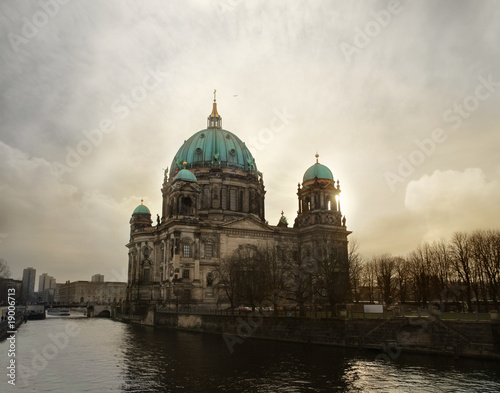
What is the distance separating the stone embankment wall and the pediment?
2798cm

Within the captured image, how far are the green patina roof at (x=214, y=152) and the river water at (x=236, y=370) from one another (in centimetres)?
5479

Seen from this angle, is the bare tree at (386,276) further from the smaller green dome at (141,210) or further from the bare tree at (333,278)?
the smaller green dome at (141,210)

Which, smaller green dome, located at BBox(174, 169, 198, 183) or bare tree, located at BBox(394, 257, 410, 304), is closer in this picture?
bare tree, located at BBox(394, 257, 410, 304)

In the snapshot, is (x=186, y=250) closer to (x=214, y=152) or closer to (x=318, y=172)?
(x=214, y=152)

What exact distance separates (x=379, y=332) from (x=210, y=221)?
4991cm

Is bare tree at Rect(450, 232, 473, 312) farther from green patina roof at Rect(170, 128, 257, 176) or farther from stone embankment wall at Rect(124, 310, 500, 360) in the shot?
green patina roof at Rect(170, 128, 257, 176)

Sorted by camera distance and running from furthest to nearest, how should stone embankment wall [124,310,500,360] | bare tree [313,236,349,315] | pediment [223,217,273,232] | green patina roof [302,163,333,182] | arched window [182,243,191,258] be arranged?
1. green patina roof [302,163,333,182]
2. pediment [223,217,273,232]
3. arched window [182,243,191,258]
4. bare tree [313,236,349,315]
5. stone embankment wall [124,310,500,360]

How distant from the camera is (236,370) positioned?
36219 mm

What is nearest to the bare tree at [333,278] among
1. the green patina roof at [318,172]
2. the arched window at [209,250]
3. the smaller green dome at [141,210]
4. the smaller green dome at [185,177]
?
the arched window at [209,250]

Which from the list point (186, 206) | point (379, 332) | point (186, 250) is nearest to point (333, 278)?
point (379, 332)

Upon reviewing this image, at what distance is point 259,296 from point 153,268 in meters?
40.4

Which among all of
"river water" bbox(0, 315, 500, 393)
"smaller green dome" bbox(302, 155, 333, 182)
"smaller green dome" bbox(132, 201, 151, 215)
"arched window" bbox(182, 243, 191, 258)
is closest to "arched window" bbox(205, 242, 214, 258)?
"arched window" bbox(182, 243, 191, 258)

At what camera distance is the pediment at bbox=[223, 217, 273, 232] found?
290ft

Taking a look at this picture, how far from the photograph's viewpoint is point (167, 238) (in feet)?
285
